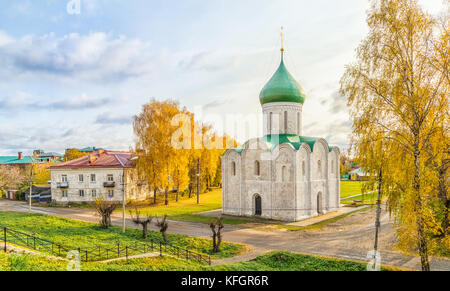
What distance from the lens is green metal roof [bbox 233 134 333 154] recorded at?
26.4 metres

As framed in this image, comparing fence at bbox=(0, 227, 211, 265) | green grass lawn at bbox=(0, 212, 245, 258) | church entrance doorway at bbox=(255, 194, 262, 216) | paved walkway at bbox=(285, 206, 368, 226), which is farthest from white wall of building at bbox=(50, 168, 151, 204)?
paved walkway at bbox=(285, 206, 368, 226)

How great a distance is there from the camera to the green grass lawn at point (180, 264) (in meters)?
9.45

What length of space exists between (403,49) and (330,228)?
1631 cm

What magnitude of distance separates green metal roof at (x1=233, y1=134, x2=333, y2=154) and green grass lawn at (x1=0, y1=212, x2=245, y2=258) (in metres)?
11.6

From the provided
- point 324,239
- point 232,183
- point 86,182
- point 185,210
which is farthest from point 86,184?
point 324,239

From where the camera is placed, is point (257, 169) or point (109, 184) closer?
point (257, 169)

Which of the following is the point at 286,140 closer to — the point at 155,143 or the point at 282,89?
the point at 282,89

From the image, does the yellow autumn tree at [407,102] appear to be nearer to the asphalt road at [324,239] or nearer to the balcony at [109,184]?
the asphalt road at [324,239]

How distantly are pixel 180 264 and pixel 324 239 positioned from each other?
11.4 meters

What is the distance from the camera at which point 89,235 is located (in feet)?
61.7

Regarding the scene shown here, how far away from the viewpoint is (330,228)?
22500 millimetres
